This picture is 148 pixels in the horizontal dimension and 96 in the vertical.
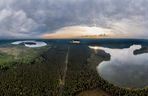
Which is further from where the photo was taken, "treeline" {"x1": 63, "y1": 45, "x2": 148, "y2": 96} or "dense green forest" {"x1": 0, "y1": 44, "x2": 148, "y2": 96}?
"dense green forest" {"x1": 0, "y1": 44, "x2": 148, "y2": 96}

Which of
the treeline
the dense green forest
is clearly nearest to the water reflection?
the dense green forest

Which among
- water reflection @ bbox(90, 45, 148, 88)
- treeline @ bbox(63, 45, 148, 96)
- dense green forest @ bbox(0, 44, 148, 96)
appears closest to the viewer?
treeline @ bbox(63, 45, 148, 96)

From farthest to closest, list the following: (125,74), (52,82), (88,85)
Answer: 1. (125,74)
2. (52,82)
3. (88,85)

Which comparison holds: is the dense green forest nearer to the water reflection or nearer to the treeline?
the treeline

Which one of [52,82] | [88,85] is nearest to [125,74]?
[88,85]

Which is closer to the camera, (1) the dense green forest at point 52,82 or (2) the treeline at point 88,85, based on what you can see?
(2) the treeline at point 88,85

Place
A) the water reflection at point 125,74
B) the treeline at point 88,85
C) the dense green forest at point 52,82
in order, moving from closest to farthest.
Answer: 1. the treeline at point 88,85
2. the dense green forest at point 52,82
3. the water reflection at point 125,74

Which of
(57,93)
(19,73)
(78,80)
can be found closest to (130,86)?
(78,80)

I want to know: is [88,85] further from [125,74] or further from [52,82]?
[125,74]

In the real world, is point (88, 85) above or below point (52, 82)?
below

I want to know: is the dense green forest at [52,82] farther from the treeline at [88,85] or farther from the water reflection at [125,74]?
the water reflection at [125,74]

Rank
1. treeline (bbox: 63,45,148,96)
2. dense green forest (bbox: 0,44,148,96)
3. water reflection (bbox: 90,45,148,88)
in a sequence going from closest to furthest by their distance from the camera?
treeline (bbox: 63,45,148,96) < dense green forest (bbox: 0,44,148,96) < water reflection (bbox: 90,45,148,88)

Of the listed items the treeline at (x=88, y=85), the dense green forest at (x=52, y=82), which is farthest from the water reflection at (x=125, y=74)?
the treeline at (x=88, y=85)
